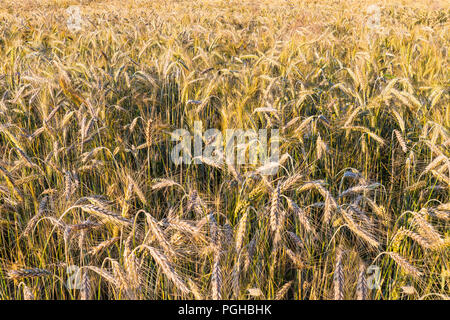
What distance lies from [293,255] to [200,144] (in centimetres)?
100

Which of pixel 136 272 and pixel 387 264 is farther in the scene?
pixel 387 264

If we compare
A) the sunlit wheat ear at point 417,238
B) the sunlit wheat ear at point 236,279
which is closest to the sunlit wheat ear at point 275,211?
the sunlit wheat ear at point 236,279

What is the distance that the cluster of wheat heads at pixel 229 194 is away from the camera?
4.35ft

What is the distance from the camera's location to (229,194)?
1822 millimetres

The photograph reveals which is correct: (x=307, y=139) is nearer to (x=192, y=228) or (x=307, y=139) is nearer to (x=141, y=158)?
(x=141, y=158)

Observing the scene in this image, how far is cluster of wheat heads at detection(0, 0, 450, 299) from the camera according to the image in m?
1.33

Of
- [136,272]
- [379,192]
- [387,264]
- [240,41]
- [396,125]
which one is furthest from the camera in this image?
[240,41]

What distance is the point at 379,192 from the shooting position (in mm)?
1901

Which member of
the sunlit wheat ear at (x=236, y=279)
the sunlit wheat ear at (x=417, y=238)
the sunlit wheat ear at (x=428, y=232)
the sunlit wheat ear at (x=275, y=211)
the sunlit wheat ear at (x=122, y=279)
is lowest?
the sunlit wheat ear at (x=236, y=279)

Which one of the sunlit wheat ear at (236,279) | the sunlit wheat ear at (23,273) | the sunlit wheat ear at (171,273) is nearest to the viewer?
the sunlit wheat ear at (171,273)

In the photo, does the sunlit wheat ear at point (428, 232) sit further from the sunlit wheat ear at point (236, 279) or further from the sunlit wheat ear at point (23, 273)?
the sunlit wheat ear at point (23, 273)

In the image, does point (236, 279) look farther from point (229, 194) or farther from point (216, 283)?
point (229, 194)

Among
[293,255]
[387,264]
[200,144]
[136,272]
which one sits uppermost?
[200,144]

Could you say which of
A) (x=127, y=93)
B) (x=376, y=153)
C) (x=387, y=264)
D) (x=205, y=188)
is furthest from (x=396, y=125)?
(x=127, y=93)
